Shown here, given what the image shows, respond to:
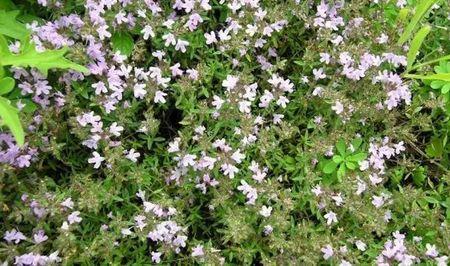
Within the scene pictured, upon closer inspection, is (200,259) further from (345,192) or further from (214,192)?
(345,192)

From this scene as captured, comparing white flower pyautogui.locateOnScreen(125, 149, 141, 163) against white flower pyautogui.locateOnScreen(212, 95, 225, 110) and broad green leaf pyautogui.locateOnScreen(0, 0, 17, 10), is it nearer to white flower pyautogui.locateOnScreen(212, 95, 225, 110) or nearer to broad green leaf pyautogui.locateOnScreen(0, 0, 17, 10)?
white flower pyautogui.locateOnScreen(212, 95, 225, 110)

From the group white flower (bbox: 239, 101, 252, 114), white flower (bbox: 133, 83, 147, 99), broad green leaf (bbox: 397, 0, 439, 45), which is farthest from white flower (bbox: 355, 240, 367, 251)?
white flower (bbox: 133, 83, 147, 99)

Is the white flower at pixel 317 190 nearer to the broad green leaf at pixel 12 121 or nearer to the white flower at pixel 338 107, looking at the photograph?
the white flower at pixel 338 107

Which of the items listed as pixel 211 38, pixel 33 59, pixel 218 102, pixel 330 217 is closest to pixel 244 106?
pixel 218 102

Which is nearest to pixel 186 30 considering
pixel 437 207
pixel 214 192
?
pixel 214 192

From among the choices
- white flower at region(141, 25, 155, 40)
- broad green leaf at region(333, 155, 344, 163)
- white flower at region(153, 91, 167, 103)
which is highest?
white flower at region(141, 25, 155, 40)

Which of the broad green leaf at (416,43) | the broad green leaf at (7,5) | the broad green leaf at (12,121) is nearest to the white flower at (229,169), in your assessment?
→ the broad green leaf at (12,121)

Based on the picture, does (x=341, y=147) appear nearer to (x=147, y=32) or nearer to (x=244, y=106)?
(x=244, y=106)
